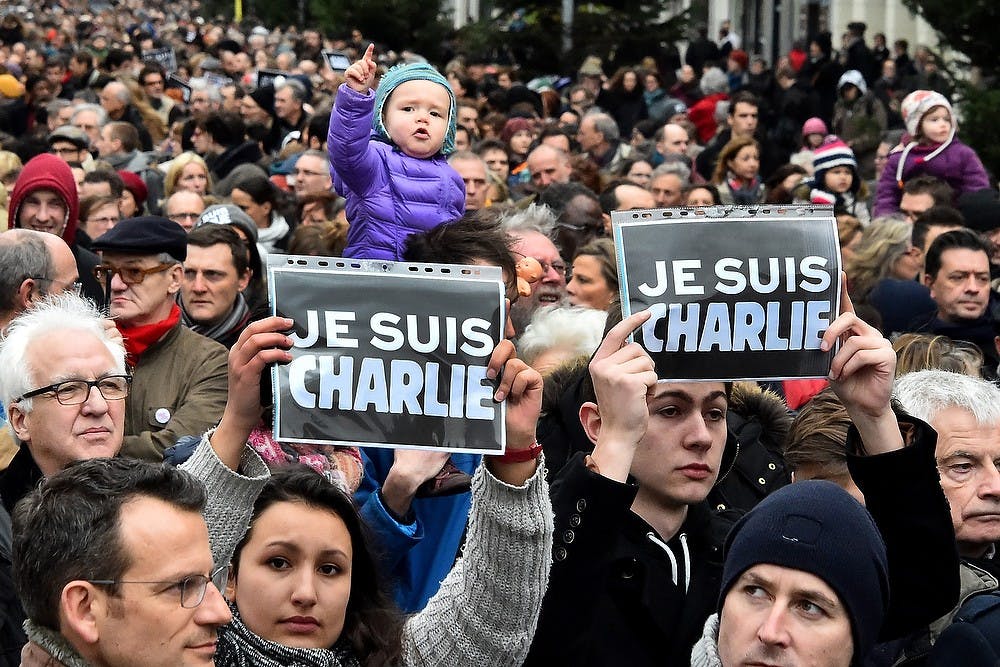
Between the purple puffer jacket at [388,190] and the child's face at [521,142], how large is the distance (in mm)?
7447

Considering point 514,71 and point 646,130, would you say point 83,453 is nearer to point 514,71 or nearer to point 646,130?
point 646,130

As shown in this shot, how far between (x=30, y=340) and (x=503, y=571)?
2.05 m

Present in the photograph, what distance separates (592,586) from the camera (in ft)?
11.9

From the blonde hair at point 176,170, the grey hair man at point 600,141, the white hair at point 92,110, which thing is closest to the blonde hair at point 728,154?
the grey hair man at point 600,141

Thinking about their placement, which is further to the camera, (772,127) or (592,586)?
(772,127)

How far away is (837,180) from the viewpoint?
1234cm

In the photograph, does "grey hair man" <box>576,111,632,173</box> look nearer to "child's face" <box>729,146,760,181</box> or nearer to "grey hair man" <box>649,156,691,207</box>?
"child's face" <box>729,146,760,181</box>

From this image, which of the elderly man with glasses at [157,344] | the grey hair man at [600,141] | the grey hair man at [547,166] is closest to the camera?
the elderly man with glasses at [157,344]

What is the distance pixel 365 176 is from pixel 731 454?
3186 mm

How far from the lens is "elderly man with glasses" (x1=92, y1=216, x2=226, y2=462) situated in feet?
19.4

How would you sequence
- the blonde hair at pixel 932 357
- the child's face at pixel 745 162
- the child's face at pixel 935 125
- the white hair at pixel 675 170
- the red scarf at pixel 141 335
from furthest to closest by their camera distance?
the child's face at pixel 745 162, the child's face at pixel 935 125, the white hair at pixel 675 170, the red scarf at pixel 141 335, the blonde hair at pixel 932 357

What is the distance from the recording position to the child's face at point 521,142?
48.2ft

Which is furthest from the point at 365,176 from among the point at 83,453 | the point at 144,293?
the point at 83,453

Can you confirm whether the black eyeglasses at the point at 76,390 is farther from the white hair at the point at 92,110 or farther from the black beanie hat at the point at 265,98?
the black beanie hat at the point at 265,98
